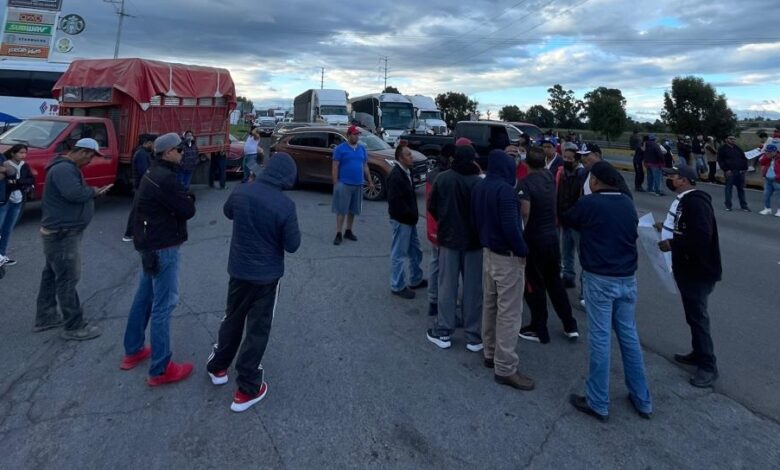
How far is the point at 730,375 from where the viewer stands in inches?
161

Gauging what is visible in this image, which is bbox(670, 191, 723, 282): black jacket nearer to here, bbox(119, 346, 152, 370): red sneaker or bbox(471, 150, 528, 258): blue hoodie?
bbox(471, 150, 528, 258): blue hoodie

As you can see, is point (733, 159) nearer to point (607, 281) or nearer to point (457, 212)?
point (457, 212)

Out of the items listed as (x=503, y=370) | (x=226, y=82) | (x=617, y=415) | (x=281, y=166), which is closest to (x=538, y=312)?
(x=503, y=370)

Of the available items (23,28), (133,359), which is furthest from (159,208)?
(23,28)

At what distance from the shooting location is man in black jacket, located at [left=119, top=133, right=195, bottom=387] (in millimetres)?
3537

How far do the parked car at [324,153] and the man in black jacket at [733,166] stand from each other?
711 cm

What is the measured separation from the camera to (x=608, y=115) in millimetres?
51375

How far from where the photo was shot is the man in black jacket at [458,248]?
433cm

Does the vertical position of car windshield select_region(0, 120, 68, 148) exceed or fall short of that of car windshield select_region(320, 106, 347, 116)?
it falls short

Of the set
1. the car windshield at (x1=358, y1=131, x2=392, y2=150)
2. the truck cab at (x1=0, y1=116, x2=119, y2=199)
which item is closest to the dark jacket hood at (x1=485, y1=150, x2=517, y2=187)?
the truck cab at (x1=0, y1=116, x2=119, y2=199)

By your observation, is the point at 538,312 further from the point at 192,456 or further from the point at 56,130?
the point at 56,130

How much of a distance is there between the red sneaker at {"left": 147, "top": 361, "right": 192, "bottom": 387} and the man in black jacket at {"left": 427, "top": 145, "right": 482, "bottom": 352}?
Answer: 207cm

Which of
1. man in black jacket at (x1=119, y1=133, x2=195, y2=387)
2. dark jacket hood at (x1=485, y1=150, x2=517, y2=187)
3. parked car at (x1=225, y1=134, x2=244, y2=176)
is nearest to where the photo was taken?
man in black jacket at (x1=119, y1=133, x2=195, y2=387)

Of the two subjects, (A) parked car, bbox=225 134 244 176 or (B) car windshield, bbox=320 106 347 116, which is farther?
(B) car windshield, bbox=320 106 347 116
